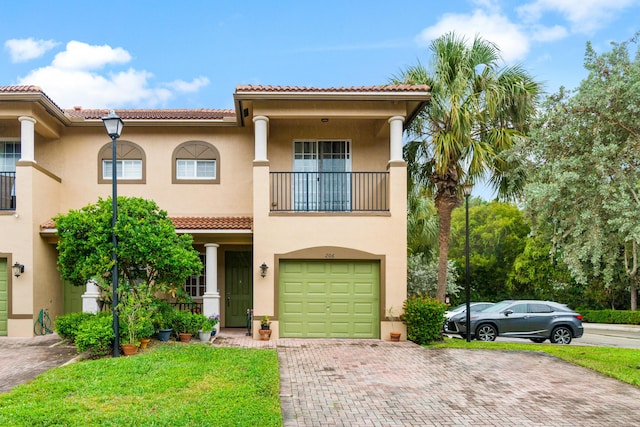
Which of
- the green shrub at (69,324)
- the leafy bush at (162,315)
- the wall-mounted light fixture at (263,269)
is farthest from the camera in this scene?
the wall-mounted light fixture at (263,269)

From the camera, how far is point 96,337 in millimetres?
9297

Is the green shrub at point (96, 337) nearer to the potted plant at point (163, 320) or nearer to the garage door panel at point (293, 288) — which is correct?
the potted plant at point (163, 320)

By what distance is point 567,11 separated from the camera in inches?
552

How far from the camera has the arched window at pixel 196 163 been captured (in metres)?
14.1

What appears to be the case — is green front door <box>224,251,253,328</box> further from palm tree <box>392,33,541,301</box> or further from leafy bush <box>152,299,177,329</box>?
palm tree <box>392,33,541,301</box>

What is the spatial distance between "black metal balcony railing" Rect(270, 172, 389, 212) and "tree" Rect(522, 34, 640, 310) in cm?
482

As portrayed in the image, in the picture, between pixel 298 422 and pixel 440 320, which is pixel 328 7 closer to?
pixel 440 320

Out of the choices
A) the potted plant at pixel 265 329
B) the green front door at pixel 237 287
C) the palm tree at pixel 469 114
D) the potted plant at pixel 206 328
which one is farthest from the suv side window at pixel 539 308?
the potted plant at pixel 206 328

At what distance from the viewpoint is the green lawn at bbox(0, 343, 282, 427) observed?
5840 mm

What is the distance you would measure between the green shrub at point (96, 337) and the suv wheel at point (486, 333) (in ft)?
36.2

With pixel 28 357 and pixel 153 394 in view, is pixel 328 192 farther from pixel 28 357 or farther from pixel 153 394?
pixel 28 357

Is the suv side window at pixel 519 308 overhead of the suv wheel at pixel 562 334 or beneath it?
overhead

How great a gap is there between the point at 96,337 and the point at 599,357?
Result: 11.2m

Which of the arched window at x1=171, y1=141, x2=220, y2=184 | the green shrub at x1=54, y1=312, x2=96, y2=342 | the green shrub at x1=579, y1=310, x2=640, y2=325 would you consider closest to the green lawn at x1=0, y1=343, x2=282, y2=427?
the green shrub at x1=54, y1=312, x2=96, y2=342
